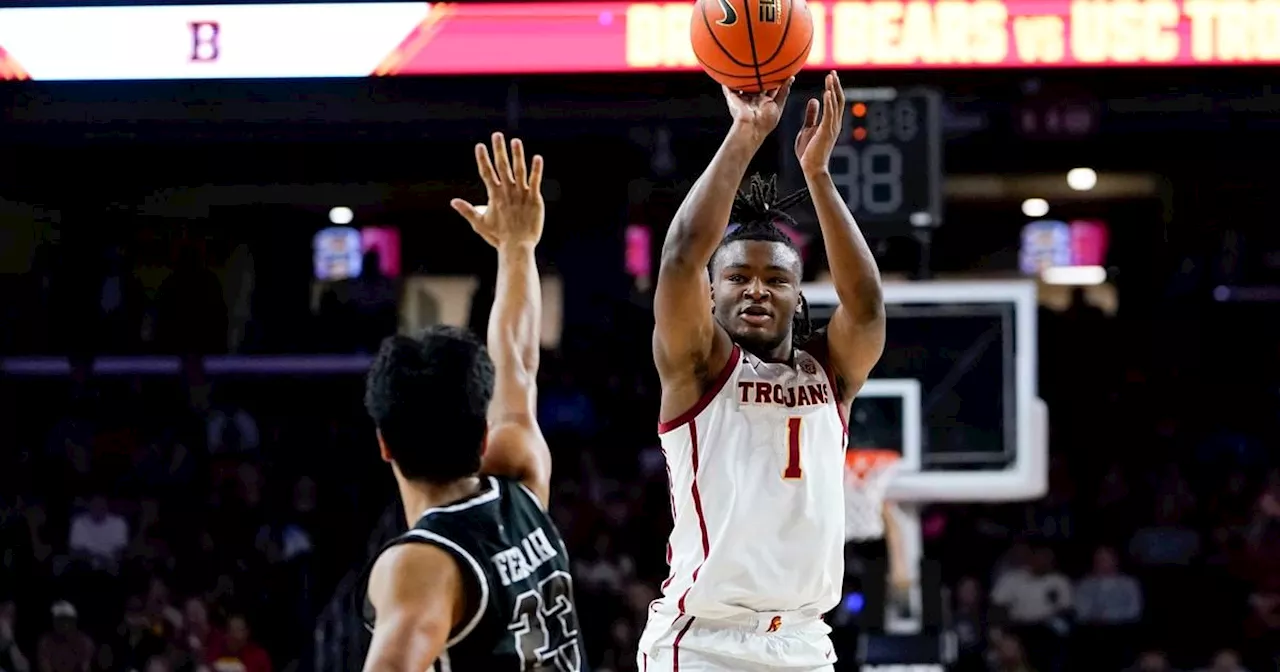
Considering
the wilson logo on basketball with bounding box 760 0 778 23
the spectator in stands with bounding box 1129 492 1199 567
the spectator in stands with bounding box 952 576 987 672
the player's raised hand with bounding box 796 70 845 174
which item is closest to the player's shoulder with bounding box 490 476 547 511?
the player's raised hand with bounding box 796 70 845 174

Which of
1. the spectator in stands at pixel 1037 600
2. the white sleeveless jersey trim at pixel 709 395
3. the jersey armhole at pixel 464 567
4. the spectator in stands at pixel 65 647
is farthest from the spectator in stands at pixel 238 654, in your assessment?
the jersey armhole at pixel 464 567

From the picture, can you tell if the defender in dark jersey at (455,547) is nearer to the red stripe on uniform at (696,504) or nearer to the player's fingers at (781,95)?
the red stripe on uniform at (696,504)

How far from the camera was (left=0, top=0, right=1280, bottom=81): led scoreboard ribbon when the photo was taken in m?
8.47

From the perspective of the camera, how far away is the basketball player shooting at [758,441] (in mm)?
4055

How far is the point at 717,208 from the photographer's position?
387 centimetres

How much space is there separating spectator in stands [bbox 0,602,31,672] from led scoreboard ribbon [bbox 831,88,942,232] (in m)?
7.58

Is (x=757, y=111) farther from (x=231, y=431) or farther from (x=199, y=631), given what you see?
(x=231, y=431)

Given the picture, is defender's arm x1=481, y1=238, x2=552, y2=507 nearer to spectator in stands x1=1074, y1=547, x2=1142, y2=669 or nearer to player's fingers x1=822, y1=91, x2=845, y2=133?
player's fingers x1=822, y1=91, x2=845, y2=133

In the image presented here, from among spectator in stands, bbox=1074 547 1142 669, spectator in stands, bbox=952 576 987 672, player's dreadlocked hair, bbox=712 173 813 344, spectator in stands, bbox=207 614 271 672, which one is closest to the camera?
player's dreadlocked hair, bbox=712 173 813 344

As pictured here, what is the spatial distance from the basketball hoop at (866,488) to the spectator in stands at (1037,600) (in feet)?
14.3

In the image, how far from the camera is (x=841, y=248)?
4.10 m

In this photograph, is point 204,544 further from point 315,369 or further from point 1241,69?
point 1241,69

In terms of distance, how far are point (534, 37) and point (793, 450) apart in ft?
16.5

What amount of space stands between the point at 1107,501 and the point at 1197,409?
195 cm
